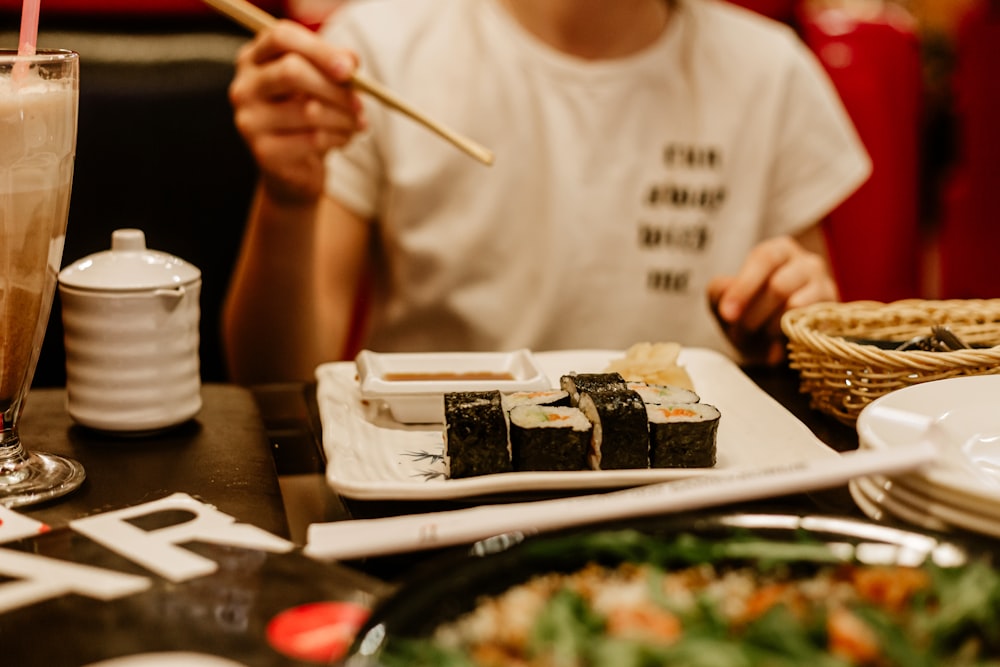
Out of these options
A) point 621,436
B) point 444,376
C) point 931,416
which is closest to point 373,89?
→ point 444,376

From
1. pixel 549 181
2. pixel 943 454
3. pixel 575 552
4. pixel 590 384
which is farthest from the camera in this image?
pixel 549 181

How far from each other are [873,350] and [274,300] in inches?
38.1

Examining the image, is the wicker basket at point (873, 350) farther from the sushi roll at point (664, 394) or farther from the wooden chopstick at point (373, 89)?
the wooden chopstick at point (373, 89)

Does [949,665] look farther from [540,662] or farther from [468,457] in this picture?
[468,457]

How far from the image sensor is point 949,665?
0.54 m

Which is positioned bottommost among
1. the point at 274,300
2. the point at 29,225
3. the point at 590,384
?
the point at 274,300

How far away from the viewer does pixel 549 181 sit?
1977 millimetres

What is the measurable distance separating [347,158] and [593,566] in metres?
1.41

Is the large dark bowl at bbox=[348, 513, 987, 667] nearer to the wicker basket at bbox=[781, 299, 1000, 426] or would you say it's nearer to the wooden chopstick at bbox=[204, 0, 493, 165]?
the wicker basket at bbox=[781, 299, 1000, 426]

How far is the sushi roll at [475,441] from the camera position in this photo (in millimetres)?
954

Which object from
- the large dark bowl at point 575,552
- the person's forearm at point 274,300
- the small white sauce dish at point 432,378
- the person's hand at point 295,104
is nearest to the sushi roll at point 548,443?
the small white sauce dish at point 432,378

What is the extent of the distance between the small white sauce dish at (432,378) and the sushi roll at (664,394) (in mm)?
109

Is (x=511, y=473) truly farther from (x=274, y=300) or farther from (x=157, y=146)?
(x=157, y=146)

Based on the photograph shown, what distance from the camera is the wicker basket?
1.09 metres
